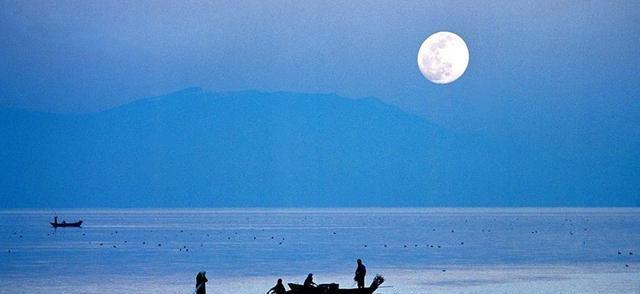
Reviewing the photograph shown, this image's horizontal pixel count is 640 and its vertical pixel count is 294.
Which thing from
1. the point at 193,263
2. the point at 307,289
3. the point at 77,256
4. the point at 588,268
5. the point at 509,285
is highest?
the point at 77,256

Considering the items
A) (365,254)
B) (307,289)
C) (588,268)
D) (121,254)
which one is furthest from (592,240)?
(307,289)

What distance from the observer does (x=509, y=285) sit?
45.8 metres

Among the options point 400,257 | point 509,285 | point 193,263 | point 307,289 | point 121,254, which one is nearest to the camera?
point 307,289

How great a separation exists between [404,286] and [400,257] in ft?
79.8

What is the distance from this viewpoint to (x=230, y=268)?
2349 inches

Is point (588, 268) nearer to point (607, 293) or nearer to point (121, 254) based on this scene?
point (607, 293)

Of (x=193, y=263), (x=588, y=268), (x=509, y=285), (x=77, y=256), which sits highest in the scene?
(x=77, y=256)

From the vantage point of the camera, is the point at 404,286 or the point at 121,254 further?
the point at 121,254

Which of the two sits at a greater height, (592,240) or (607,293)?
(592,240)

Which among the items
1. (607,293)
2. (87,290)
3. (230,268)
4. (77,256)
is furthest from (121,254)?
(607,293)

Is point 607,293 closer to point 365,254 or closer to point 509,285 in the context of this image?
point 509,285

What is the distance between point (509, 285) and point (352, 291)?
14.3 meters

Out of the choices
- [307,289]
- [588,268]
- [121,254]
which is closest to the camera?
[307,289]

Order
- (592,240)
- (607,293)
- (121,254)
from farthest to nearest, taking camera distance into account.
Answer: (592,240) < (121,254) < (607,293)
